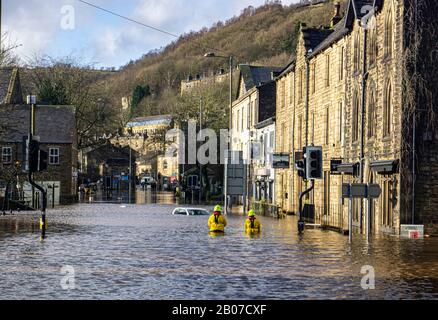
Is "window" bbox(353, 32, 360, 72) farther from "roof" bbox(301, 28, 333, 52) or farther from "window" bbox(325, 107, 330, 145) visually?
"roof" bbox(301, 28, 333, 52)

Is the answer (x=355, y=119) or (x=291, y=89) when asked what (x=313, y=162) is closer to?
(x=355, y=119)

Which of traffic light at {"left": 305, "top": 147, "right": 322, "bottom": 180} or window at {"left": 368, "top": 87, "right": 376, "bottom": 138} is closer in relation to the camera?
traffic light at {"left": 305, "top": 147, "right": 322, "bottom": 180}

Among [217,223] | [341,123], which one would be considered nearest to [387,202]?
[217,223]

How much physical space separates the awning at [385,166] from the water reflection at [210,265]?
288cm

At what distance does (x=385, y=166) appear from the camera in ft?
103

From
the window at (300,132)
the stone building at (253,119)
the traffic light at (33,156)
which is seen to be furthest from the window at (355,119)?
the stone building at (253,119)

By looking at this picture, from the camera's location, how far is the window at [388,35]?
32.4 metres

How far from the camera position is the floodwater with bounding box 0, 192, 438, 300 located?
1447cm

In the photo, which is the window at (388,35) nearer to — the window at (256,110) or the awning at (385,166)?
the awning at (385,166)

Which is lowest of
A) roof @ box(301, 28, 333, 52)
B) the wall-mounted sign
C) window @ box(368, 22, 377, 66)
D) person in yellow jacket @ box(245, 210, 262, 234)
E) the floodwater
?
the floodwater

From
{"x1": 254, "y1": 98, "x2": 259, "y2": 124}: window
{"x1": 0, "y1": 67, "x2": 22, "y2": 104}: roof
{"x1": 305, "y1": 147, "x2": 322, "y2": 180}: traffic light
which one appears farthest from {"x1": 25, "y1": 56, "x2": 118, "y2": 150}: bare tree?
{"x1": 305, "y1": 147, "x2": 322, "y2": 180}: traffic light

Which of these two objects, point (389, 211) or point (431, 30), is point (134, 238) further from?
point (431, 30)

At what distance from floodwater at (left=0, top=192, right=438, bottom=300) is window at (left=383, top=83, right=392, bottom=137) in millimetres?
4602

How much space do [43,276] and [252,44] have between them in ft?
501
